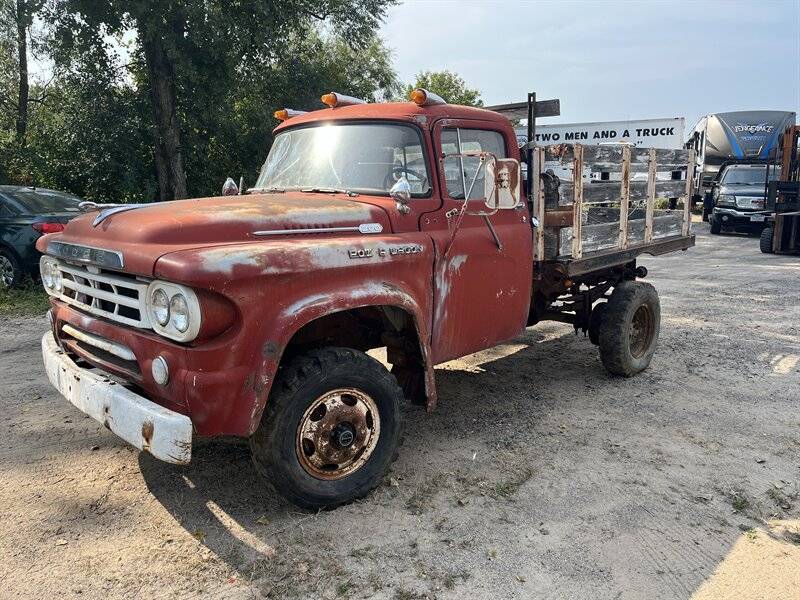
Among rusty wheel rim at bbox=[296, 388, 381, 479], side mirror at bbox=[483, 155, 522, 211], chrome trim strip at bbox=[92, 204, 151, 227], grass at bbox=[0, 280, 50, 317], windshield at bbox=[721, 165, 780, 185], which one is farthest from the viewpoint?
windshield at bbox=[721, 165, 780, 185]

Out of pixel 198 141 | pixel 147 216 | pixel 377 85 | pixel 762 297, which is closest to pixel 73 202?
pixel 198 141

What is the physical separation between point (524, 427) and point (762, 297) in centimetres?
648

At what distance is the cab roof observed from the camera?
4.15 meters

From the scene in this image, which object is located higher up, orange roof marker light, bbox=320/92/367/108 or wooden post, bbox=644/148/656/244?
orange roof marker light, bbox=320/92/367/108

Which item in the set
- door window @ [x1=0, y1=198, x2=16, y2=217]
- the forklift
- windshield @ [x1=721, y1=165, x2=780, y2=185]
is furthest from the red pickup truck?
windshield @ [x1=721, y1=165, x2=780, y2=185]

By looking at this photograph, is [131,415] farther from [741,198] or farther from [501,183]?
[741,198]

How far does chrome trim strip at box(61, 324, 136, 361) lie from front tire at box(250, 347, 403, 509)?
76cm

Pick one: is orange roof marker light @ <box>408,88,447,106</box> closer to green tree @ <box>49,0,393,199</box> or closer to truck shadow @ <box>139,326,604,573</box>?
truck shadow @ <box>139,326,604,573</box>

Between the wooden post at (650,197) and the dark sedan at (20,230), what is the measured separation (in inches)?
286

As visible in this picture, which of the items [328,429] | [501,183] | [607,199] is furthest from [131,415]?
[607,199]

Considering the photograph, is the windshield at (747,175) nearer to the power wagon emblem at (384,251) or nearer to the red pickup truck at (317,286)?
the red pickup truck at (317,286)

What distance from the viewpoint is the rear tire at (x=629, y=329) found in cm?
563

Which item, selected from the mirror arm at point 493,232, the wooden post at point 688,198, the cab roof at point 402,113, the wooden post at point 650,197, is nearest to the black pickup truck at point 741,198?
the wooden post at point 688,198

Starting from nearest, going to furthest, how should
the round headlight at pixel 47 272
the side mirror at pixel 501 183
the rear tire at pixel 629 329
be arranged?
the side mirror at pixel 501 183, the round headlight at pixel 47 272, the rear tire at pixel 629 329
